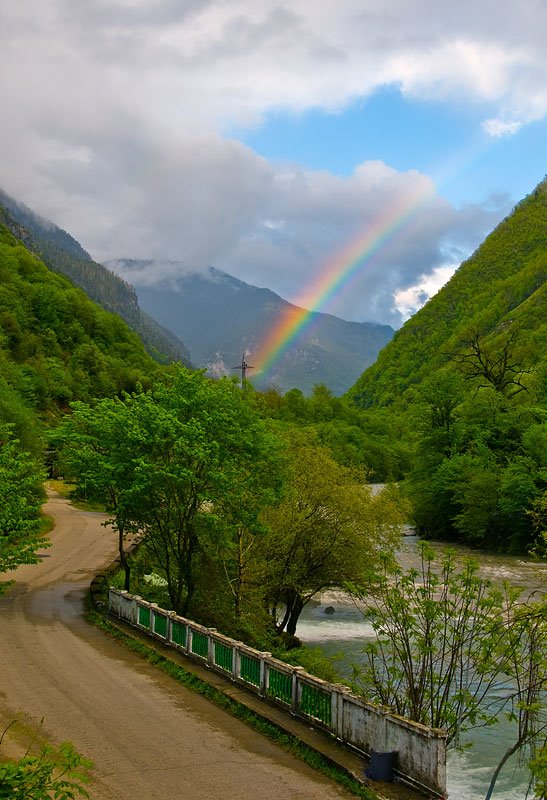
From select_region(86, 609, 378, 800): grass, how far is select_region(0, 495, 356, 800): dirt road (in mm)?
233

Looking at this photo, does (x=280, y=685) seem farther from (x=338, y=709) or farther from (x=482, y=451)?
(x=482, y=451)

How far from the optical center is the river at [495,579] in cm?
1809

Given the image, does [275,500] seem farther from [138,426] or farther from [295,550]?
[138,426]

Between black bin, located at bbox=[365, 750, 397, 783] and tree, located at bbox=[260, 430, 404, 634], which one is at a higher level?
tree, located at bbox=[260, 430, 404, 634]

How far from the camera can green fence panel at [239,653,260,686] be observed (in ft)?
56.4

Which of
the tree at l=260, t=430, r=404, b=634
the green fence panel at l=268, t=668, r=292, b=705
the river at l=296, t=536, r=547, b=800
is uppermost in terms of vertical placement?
the tree at l=260, t=430, r=404, b=634

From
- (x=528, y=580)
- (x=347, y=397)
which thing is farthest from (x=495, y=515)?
(x=347, y=397)

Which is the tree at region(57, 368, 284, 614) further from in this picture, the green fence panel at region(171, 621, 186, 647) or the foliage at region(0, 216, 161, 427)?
the foliage at region(0, 216, 161, 427)

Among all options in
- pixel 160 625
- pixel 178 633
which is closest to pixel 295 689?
pixel 178 633

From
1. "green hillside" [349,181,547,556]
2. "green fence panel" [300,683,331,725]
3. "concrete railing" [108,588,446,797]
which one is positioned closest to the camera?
"concrete railing" [108,588,446,797]

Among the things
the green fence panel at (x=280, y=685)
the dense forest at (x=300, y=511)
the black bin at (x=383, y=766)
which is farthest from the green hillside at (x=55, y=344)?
the black bin at (x=383, y=766)

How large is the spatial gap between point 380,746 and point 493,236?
19995cm

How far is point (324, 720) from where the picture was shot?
14328mm

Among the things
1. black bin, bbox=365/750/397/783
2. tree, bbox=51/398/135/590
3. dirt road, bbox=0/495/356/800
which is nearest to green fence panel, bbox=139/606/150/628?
dirt road, bbox=0/495/356/800
